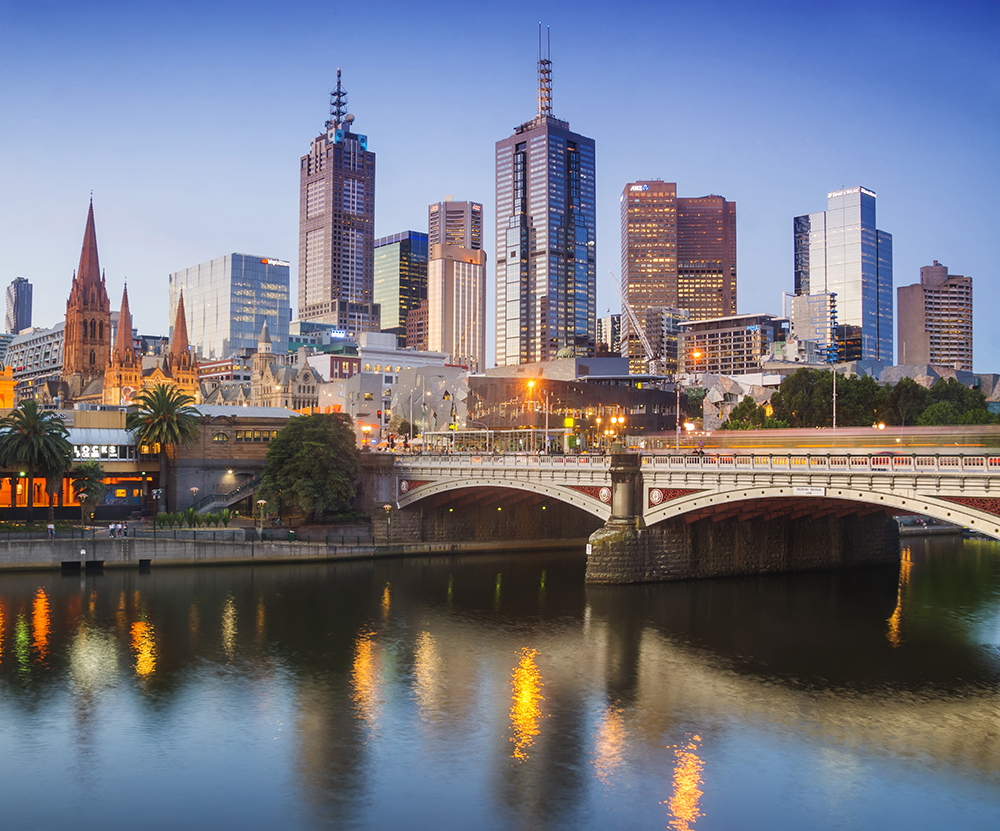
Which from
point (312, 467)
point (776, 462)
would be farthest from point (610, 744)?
point (312, 467)

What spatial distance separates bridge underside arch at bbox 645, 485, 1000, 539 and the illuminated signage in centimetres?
6555

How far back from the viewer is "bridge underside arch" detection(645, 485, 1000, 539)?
47.2 metres

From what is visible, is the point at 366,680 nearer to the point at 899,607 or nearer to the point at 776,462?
the point at 776,462

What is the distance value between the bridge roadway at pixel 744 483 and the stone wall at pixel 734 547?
2.02 m

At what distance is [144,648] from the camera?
5184cm

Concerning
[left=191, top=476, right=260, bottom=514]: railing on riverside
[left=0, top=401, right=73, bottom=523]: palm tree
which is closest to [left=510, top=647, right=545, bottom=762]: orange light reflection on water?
[left=191, top=476, right=260, bottom=514]: railing on riverside

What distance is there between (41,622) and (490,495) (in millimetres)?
42345

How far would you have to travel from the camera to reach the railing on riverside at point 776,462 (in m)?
48.7

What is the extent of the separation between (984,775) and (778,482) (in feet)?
81.7

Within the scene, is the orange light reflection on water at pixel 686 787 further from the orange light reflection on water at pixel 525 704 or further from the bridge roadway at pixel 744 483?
the bridge roadway at pixel 744 483

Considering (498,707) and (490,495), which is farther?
(490,495)

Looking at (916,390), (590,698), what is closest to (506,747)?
(590,698)

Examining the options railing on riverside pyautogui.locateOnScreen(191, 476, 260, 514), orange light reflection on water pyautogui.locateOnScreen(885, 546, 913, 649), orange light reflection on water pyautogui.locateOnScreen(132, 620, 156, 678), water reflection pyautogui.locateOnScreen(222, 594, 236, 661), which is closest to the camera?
orange light reflection on water pyautogui.locateOnScreen(132, 620, 156, 678)

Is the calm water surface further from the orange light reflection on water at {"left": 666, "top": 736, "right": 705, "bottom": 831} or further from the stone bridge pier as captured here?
the stone bridge pier
